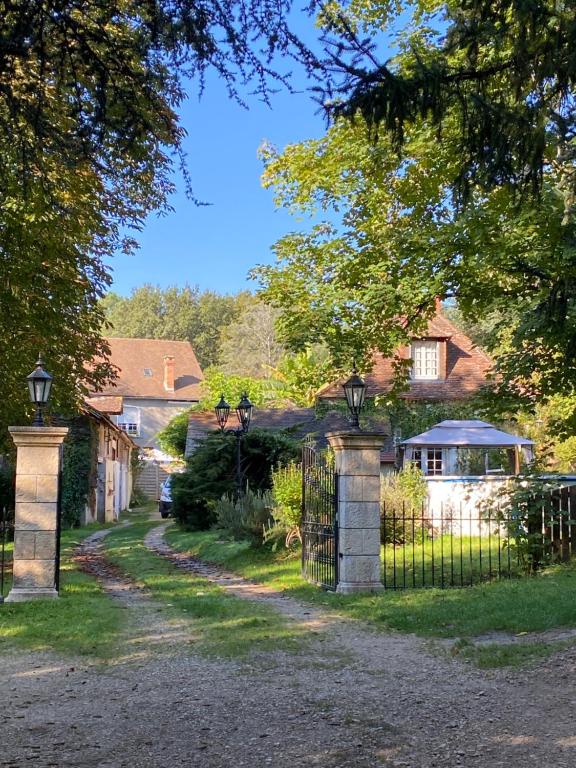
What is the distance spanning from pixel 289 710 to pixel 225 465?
15.4m

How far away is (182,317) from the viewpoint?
75.8 m

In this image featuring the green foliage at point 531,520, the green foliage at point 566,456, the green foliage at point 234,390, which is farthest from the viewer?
the green foliage at point 234,390

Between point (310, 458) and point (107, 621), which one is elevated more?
point (310, 458)

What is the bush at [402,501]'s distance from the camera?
49.6ft

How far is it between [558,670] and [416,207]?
11.3 metres

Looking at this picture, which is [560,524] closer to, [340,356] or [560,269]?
[560,269]

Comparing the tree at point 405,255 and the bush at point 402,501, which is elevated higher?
the tree at point 405,255

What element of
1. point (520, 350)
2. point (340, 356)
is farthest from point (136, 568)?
point (520, 350)

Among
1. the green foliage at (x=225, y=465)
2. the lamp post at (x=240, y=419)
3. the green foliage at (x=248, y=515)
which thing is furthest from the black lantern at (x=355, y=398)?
the green foliage at (x=225, y=465)

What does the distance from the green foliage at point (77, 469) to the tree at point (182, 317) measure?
44.1 m

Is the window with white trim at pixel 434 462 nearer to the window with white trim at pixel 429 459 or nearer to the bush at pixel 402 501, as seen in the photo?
the window with white trim at pixel 429 459

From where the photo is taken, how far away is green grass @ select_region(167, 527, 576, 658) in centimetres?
798

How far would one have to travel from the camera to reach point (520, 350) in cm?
1405

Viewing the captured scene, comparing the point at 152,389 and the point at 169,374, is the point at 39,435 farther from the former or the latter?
the point at 169,374
